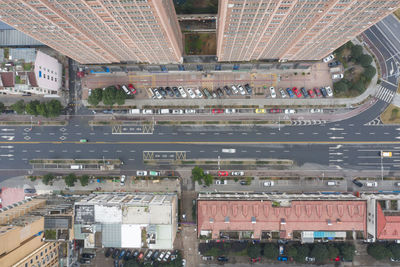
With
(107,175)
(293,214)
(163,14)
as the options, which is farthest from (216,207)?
(163,14)

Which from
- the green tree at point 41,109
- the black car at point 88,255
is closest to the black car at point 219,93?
the green tree at point 41,109

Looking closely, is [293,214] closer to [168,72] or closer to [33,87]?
[168,72]

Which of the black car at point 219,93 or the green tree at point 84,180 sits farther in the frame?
the black car at point 219,93

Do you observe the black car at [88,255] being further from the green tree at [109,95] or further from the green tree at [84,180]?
the green tree at [109,95]

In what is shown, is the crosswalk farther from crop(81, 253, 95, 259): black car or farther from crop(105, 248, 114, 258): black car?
crop(81, 253, 95, 259): black car

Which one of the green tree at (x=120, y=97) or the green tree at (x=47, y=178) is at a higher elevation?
the green tree at (x=120, y=97)

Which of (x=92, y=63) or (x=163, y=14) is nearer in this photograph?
(x=163, y=14)
